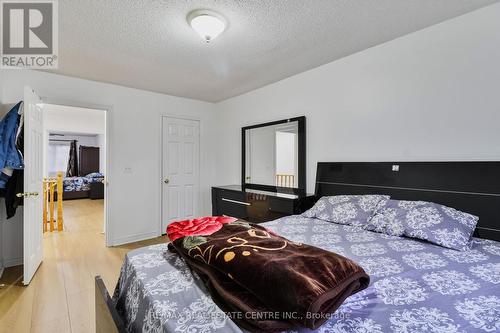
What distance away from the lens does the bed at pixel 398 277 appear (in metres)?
0.85

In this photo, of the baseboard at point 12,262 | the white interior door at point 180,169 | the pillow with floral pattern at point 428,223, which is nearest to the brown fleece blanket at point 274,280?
the pillow with floral pattern at point 428,223

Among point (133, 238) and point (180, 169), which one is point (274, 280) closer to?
point (133, 238)

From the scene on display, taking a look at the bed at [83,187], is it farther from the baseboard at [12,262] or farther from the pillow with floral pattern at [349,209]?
the pillow with floral pattern at [349,209]

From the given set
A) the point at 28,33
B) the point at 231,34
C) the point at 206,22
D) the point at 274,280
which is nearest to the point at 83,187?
the point at 28,33

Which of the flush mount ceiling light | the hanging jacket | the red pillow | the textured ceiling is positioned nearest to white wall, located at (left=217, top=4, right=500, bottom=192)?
the textured ceiling

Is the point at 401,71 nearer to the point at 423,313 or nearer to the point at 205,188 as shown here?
the point at 423,313

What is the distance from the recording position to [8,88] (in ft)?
9.54

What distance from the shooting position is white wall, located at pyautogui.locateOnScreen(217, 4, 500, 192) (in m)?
1.90

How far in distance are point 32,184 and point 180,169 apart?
205cm

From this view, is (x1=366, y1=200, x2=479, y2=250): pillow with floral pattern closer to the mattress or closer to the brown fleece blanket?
the brown fleece blanket

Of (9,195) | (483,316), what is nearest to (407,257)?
(483,316)

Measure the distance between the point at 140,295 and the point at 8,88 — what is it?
3289 millimetres

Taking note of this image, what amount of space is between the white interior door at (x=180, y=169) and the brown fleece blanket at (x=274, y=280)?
319 cm

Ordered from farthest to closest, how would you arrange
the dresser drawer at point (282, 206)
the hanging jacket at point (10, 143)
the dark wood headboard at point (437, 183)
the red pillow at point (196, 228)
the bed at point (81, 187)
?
the bed at point (81, 187), the dresser drawer at point (282, 206), the hanging jacket at point (10, 143), the dark wood headboard at point (437, 183), the red pillow at point (196, 228)
